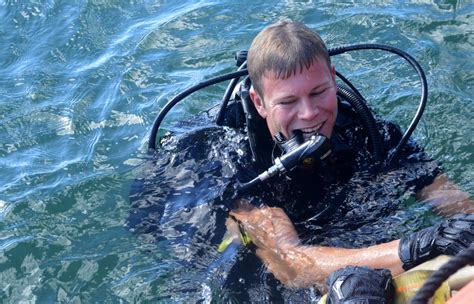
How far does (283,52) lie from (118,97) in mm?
2699

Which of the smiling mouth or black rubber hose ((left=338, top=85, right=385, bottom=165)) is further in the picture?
black rubber hose ((left=338, top=85, right=385, bottom=165))

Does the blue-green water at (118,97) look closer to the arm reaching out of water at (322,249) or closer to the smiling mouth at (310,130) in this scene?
the arm reaching out of water at (322,249)

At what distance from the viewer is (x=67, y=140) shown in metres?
5.55

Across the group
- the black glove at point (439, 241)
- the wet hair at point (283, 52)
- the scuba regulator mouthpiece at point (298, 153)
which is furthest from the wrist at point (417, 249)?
the wet hair at point (283, 52)

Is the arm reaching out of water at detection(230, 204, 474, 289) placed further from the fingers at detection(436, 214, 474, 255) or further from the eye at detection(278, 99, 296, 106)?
the eye at detection(278, 99, 296, 106)

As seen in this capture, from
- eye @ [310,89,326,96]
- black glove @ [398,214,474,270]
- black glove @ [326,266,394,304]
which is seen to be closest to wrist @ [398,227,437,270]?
black glove @ [398,214,474,270]

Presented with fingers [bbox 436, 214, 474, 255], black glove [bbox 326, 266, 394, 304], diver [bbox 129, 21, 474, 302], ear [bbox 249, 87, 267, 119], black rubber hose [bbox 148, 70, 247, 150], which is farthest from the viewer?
black rubber hose [bbox 148, 70, 247, 150]

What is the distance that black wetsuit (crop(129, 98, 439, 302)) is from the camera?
3771mm

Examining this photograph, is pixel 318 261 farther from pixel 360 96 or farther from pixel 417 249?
pixel 360 96

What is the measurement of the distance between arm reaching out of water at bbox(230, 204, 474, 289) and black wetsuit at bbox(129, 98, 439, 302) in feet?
0.31

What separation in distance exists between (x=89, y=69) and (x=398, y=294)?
4.41 meters

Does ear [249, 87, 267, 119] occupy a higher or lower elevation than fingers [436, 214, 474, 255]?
higher

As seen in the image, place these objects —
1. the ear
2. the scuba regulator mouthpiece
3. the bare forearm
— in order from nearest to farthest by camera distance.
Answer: the bare forearm → the scuba regulator mouthpiece → the ear

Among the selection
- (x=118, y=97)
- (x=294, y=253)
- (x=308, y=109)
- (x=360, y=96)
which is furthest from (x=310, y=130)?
(x=118, y=97)
